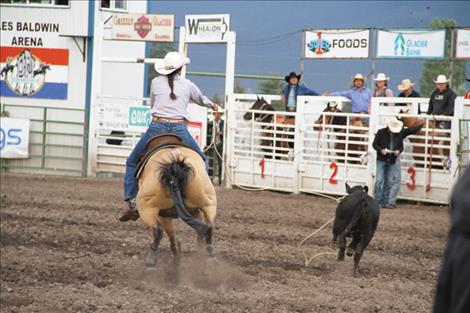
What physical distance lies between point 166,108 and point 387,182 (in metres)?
6.34

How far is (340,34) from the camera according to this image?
15789 millimetres

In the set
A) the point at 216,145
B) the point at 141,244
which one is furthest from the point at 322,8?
the point at 141,244

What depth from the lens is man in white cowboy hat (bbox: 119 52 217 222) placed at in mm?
7852

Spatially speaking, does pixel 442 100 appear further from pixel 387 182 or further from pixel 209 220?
pixel 209 220

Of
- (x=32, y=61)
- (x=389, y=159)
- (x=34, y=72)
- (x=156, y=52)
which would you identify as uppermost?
(x=156, y=52)

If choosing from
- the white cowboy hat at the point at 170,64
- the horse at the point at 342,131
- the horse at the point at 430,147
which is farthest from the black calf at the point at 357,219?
the horse at the point at 342,131

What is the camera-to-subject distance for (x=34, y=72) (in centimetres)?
1978

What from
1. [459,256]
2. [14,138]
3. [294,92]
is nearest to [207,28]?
[294,92]

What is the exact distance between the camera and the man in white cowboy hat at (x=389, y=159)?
43.5ft

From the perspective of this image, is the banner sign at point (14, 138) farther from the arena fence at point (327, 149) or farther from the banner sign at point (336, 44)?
the banner sign at point (336, 44)

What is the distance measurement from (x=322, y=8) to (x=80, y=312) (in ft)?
69.0

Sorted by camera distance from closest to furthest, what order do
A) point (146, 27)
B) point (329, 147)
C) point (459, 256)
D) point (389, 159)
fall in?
1. point (459, 256)
2. point (389, 159)
3. point (329, 147)
4. point (146, 27)

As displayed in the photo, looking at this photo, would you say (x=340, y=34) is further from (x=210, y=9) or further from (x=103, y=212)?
(x=210, y=9)

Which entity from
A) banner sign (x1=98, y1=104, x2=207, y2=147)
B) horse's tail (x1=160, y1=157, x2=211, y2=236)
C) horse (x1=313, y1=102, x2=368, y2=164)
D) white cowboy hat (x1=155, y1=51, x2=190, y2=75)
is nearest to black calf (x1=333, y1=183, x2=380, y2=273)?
horse's tail (x1=160, y1=157, x2=211, y2=236)
